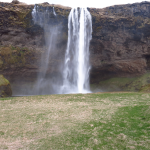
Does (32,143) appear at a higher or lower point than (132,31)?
lower

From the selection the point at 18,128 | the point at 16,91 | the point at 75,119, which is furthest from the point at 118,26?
the point at 18,128

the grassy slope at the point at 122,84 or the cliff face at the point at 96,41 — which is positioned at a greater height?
the cliff face at the point at 96,41

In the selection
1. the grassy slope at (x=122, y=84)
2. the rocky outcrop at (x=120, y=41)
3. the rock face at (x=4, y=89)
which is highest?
the rocky outcrop at (x=120, y=41)

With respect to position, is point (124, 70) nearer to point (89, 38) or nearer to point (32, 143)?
point (89, 38)

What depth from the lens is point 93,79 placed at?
3316 centimetres

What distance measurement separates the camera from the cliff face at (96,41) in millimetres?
27422

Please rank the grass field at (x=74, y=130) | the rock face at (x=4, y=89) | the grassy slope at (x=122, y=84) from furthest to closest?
the grassy slope at (x=122, y=84) → the rock face at (x=4, y=89) → the grass field at (x=74, y=130)

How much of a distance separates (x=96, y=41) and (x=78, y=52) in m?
4.05

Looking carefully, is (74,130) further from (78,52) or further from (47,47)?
(47,47)

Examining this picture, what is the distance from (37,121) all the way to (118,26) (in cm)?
2553

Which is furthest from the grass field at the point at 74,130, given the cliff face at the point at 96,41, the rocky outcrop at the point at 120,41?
the rocky outcrop at the point at 120,41

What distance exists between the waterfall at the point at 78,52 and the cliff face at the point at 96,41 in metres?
1.04

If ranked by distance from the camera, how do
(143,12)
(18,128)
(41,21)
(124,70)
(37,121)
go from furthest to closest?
(124,70) → (143,12) → (41,21) → (37,121) → (18,128)

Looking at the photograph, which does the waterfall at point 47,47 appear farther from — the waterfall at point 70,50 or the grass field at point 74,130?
the grass field at point 74,130
